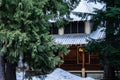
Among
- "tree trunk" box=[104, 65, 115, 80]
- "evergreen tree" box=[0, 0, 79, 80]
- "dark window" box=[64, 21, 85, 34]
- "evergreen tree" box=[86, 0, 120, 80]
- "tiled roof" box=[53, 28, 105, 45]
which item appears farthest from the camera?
"dark window" box=[64, 21, 85, 34]

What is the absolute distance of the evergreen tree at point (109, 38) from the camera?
19984 mm

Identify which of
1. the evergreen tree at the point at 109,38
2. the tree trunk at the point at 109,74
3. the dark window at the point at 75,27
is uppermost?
the evergreen tree at the point at 109,38

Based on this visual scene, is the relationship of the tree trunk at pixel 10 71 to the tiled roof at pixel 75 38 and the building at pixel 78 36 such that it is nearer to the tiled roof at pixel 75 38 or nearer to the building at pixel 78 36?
the tiled roof at pixel 75 38

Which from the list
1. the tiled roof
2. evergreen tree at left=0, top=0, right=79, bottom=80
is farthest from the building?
evergreen tree at left=0, top=0, right=79, bottom=80

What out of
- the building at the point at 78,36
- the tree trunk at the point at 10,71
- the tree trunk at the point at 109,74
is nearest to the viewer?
the tree trunk at the point at 10,71

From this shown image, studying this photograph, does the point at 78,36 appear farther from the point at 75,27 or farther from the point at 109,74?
the point at 109,74

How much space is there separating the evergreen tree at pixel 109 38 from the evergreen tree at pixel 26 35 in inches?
145

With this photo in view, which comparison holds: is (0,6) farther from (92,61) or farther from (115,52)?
(92,61)

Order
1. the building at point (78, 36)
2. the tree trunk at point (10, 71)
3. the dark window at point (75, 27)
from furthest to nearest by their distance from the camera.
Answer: the dark window at point (75, 27) < the building at point (78, 36) < the tree trunk at point (10, 71)

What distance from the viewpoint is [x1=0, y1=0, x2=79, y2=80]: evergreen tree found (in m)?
16.3

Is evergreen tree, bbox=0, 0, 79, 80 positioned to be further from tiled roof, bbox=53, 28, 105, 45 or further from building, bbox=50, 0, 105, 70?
building, bbox=50, 0, 105, 70

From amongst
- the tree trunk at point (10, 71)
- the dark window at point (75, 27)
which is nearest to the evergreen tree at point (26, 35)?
the tree trunk at point (10, 71)

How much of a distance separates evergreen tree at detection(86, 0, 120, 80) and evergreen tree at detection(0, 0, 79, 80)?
367cm

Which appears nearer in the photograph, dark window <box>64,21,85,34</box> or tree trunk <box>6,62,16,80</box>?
tree trunk <box>6,62,16,80</box>
